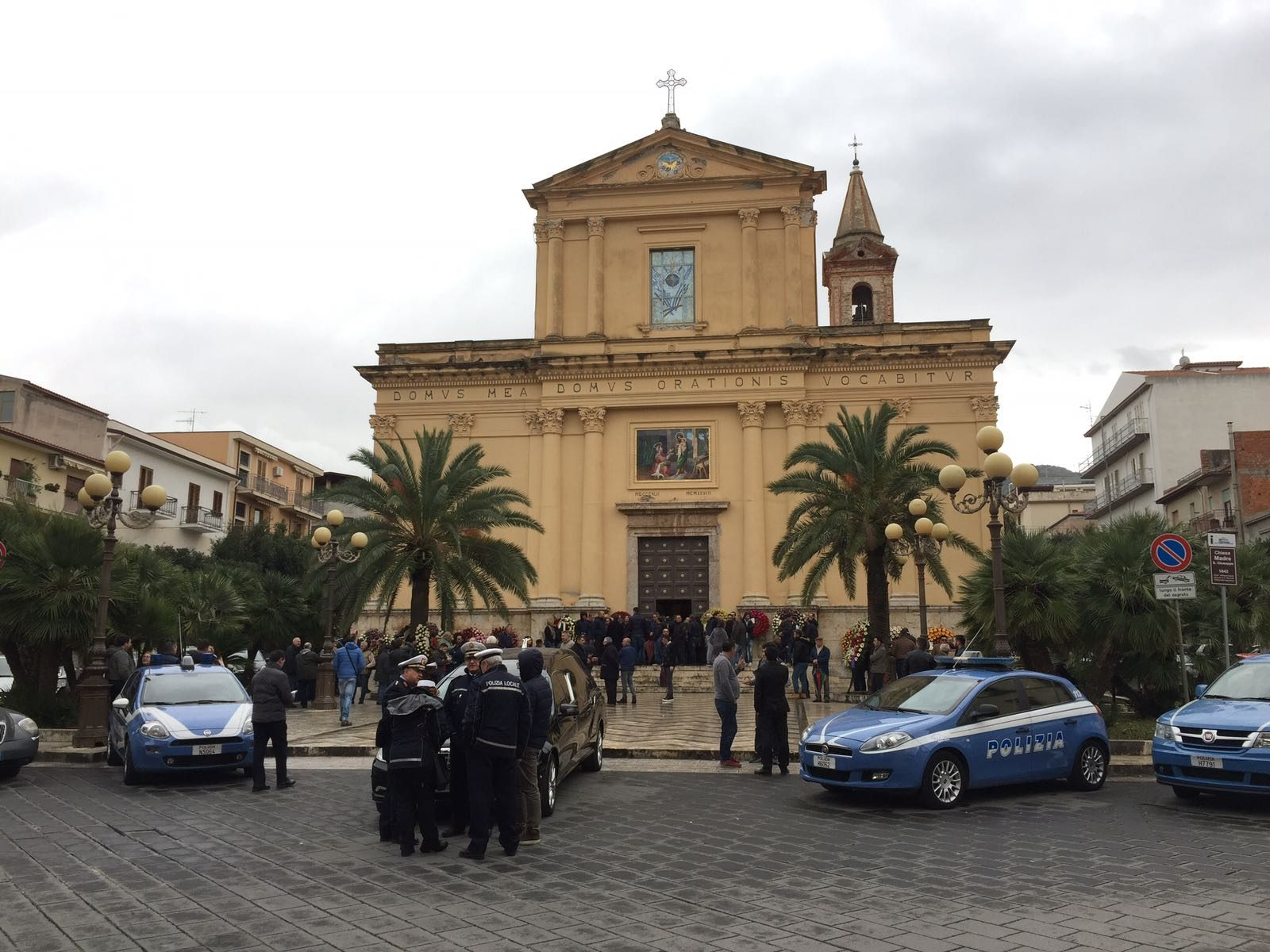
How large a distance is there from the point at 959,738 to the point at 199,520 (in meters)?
41.9

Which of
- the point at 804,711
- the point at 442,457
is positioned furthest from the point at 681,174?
the point at 804,711

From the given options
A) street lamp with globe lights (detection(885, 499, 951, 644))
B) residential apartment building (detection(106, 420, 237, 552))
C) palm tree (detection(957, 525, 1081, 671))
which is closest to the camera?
palm tree (detection(957, 525, 1081, 671))

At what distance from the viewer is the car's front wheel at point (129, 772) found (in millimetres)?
10914

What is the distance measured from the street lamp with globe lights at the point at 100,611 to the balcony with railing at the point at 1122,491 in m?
47.2

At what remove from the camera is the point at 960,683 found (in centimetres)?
1045

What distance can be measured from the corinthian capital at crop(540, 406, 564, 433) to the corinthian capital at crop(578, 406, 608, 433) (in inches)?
33.8

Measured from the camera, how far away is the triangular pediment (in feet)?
116

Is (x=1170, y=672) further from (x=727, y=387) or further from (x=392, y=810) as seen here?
(x=727, y=387)

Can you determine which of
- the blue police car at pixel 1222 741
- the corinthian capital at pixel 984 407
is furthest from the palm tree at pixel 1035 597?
the corinthian capital at pixel 984 407

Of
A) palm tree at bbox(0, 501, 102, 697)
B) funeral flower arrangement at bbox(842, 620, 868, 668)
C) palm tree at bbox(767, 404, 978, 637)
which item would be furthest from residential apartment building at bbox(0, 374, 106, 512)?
funeral flower arrangement at bbox(842, 620, 868, 668)

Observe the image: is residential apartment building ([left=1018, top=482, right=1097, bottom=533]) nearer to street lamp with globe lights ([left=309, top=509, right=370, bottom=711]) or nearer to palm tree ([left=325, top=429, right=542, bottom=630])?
palm tree ([left=325, top=429, right=542, bottom=630])

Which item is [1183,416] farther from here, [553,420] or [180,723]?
[180,723]

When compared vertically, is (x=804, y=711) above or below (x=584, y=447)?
below

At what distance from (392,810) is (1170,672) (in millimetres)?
12010
